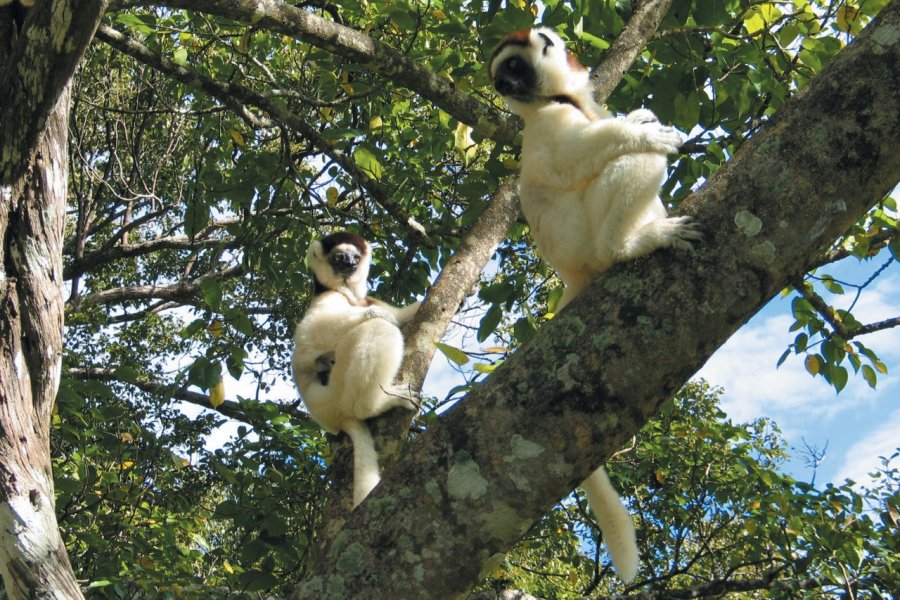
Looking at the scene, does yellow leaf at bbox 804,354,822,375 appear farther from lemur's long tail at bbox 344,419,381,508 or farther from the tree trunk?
the tree trunk

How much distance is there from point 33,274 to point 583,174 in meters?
2.84

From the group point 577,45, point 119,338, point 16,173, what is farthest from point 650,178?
point 119,338

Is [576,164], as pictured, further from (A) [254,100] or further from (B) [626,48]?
(A) [254,100]

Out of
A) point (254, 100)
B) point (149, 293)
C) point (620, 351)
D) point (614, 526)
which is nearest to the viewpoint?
point (620, 351)

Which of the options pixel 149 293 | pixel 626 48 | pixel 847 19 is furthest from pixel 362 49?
pixel 149 293

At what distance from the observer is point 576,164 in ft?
13.3

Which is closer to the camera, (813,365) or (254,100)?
(813,365)

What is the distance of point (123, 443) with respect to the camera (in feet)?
22.5

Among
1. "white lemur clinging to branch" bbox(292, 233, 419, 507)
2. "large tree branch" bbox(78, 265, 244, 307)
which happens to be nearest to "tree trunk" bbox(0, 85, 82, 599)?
"white lemur clinging to branch" bbox(292, 233, 419, 507)

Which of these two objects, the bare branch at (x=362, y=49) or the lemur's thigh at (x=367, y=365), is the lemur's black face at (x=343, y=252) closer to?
the lemur's thigh at (x=367, y=365)

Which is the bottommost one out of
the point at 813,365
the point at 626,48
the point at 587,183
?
the point at 587,183

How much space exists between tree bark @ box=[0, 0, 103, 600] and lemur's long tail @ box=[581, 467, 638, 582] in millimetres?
2311

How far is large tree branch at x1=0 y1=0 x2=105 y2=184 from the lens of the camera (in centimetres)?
366

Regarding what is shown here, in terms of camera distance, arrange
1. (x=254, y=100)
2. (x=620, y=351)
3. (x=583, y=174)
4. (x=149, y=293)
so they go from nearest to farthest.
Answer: (x=620, y=351) < (x=583, y=174) < (x=254, y=100) < (x=149, y=293)
